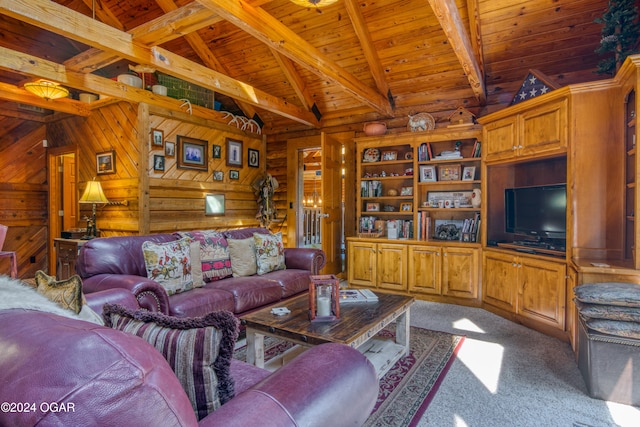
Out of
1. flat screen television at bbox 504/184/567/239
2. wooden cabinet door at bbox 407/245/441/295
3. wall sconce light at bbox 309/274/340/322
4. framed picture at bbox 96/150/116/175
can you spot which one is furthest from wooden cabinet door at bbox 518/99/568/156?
framed picture at bbox 96/150/116/175

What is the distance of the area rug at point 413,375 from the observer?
73.1 inches

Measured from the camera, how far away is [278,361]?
2311 millimetres

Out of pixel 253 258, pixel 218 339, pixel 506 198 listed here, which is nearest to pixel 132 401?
pixel 218 339

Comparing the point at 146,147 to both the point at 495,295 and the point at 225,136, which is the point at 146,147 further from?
the point at 495,295

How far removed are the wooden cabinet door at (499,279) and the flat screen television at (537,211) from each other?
342mm

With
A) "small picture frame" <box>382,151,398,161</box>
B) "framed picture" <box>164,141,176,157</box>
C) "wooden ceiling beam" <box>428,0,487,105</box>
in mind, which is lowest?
"small picture frame" <box>382,151,398,161</box>

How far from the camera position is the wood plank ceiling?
9.86ft

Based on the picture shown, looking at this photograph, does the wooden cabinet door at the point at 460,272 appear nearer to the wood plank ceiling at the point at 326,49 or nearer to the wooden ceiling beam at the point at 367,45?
the wood plank ceiling at the point at 326,49

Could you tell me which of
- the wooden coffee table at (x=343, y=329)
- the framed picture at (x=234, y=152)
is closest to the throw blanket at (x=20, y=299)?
the wooden coffee table at (x=343, y=329)

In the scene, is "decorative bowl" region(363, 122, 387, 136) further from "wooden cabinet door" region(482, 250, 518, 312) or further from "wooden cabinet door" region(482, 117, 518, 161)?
"wooden cabinet door" region(482, 250, 518, 312)

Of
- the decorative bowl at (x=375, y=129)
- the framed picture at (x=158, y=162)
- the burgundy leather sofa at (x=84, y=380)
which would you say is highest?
the decorative bowl at (x=375, y=129)

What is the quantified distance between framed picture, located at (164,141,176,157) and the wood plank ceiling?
2.30ft

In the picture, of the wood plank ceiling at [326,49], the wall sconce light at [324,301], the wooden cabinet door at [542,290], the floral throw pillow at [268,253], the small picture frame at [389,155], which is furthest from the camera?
the small picture frame at [389,155]

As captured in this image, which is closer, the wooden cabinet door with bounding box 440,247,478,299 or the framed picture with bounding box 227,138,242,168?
the wooden cabinet door with bounding box 440,247,478,299
